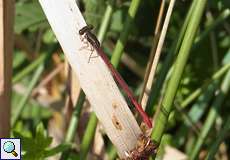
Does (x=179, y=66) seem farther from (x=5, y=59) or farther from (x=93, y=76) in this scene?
(x=5, y=59)

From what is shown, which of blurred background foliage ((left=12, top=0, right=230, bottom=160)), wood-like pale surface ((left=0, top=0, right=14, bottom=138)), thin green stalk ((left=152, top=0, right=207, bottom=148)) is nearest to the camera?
thin green stalk ((left=152, top=0, right=207, bottom=148))

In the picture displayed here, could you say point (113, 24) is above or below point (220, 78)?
above

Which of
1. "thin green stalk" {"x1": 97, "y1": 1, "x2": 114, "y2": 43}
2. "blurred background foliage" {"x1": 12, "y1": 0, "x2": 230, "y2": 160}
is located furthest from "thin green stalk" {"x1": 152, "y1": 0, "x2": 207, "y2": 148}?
"blurred background foliage" {"x1": 12, "y1": 0, "x2": 230, "y2": 160}

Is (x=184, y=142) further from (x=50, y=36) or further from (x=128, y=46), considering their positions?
(x=50, y=36)

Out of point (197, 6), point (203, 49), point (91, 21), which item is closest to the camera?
point (197, 6)

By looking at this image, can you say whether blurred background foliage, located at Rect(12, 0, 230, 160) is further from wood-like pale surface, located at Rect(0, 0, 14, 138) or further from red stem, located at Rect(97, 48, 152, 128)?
red stem, located at Rect(97, 48, 152, 128)

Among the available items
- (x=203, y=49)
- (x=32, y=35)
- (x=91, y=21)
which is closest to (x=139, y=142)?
(x=91, y=21)

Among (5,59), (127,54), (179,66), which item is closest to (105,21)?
(5,59)
